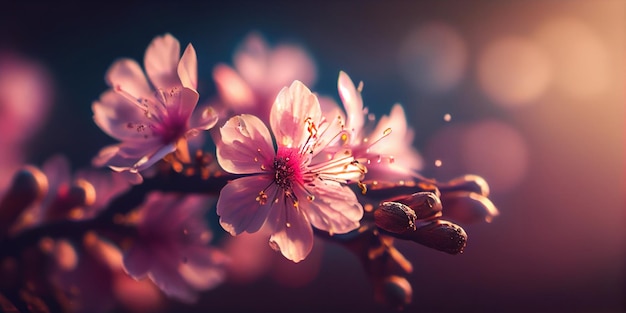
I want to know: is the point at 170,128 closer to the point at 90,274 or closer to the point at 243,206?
the point at 243,206

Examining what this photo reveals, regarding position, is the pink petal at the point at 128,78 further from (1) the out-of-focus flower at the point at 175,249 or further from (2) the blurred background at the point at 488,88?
(2) the blurred background at the point at 488,88

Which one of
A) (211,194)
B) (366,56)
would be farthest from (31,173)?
(366,56)

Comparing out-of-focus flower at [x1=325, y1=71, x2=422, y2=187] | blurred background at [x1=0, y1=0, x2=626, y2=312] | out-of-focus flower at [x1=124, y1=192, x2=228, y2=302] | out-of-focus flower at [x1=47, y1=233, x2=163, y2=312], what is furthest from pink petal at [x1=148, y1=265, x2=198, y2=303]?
blurred background at [x1=0, y1=0, x2=626, y2=312]

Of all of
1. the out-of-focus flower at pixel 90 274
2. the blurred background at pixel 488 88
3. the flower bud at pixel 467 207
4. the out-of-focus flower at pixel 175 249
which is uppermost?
the blurred background at pixel 488 88

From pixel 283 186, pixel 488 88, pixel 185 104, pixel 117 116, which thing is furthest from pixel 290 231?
pixel 488 88

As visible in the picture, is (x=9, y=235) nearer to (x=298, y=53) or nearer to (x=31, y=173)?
(x=31, y=173)

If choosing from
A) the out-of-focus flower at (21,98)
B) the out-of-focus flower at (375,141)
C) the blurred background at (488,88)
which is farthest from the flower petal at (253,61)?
the blurred background at (488,88)
